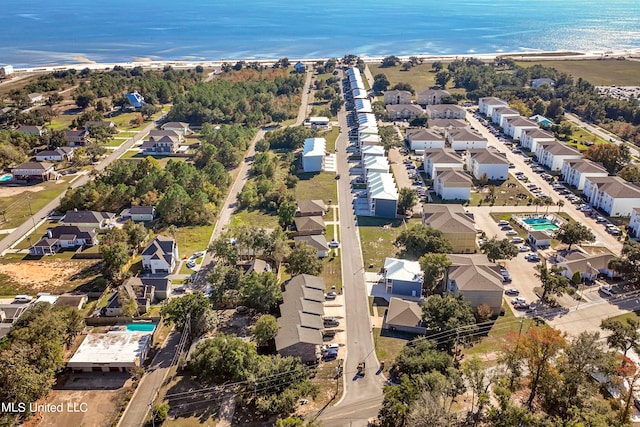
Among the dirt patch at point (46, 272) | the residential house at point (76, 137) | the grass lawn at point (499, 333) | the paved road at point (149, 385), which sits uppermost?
the residential house at point (76, 137)

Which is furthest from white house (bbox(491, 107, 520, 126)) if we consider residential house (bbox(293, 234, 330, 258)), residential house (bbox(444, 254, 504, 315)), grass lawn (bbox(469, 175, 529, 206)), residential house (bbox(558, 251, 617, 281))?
residential house (bbox(444, 254, 504, 315))

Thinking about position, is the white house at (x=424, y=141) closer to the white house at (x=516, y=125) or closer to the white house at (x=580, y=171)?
the white house at (x=516, y=125)

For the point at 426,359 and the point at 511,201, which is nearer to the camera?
the point at 426,359

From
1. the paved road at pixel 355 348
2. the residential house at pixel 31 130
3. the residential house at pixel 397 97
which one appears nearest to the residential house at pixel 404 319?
the paved road at pixel 355 348

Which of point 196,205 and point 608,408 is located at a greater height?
point 196,205

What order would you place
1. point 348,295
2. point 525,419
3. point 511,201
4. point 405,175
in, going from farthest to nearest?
1. point 405,175
2. point 511,201
3. point 348,295
4. point 525,419

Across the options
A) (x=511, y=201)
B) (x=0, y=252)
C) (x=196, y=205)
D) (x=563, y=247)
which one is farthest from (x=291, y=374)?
(x=511, y=201)

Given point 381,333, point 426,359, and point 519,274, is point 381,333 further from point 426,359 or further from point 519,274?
point 519,274
